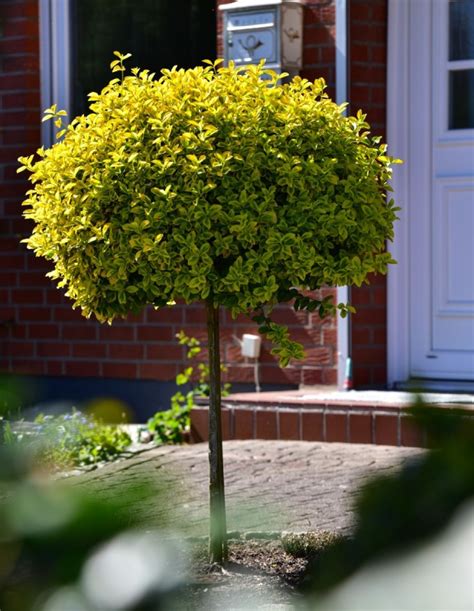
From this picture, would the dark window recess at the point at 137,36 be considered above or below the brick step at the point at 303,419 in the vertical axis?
above

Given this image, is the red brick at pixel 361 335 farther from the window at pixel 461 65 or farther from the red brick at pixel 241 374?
the window at pixel 461 65

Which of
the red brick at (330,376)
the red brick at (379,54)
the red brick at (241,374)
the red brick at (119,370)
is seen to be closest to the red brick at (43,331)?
the red brick at (119,370)

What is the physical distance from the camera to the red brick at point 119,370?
7430 mm

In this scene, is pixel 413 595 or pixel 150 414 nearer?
pixel 413 595

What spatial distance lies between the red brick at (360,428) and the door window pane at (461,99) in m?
1.86

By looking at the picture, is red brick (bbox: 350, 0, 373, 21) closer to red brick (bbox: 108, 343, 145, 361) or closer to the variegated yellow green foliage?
red brick (bbox: 108, 343, 145, 361)

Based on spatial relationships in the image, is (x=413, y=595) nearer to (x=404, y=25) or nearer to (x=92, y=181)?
(x=92, y=181)

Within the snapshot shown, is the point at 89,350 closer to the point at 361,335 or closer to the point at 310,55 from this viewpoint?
the point at 361,335

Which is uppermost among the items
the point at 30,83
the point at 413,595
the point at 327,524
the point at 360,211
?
the point at 30,83

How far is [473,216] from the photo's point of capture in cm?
666

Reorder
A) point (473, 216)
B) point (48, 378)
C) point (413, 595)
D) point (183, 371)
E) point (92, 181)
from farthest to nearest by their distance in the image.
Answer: point (48, 378) → point (183, 371) → point (473, 216) → point (92, 181) → point (413, 595)

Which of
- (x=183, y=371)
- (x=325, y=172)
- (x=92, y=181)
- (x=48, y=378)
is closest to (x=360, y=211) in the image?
(x=325, y=172)

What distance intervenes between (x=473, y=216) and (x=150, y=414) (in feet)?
7.94

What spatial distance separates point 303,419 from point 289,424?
0.31ft
